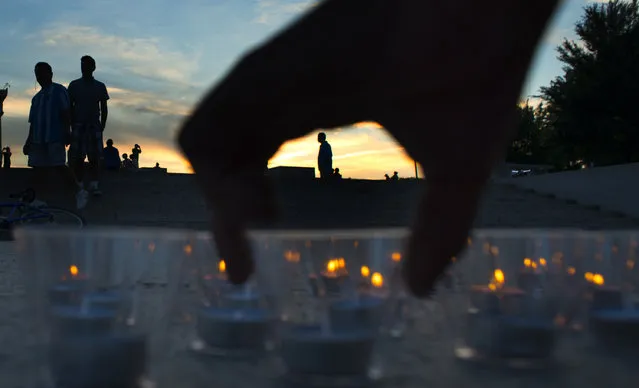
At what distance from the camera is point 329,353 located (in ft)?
3.33

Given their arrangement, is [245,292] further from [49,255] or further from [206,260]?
[49,255]

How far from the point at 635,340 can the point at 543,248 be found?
0.76 ft

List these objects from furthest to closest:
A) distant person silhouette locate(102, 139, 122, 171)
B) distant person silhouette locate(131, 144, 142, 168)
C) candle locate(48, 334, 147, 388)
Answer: distant person silhouette locate(131, 144, 142, 168) → distant person silhouette locate(102, 139, 122, 171) → candle locate(48, 334, 147, 388)

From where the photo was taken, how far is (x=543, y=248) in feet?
4.06

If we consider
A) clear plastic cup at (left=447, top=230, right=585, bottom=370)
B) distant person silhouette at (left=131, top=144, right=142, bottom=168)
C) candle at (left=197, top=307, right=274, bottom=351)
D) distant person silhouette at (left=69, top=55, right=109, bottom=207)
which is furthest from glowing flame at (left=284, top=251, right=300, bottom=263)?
distant person silhouette at (left=131, top=144, right=142, bottom=168)

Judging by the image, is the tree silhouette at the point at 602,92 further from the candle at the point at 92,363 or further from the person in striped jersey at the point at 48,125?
the candle at the point at 92,363

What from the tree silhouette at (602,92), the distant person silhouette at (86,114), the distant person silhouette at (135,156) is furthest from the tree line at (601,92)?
the distant person silhouette at (86,114)

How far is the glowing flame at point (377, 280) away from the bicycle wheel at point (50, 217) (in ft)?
17.5

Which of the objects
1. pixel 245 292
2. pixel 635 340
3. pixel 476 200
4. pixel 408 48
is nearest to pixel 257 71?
pixel 408 48

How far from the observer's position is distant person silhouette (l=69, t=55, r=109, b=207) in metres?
6.44

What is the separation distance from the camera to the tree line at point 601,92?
685 inches

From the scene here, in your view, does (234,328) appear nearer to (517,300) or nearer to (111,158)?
(517,300)

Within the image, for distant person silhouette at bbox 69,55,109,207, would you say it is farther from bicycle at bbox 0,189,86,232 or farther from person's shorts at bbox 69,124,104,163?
bicycle at bbox 0,189,86,232

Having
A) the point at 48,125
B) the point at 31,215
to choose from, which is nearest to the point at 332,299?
the point at 48,125
